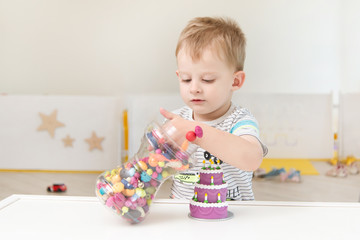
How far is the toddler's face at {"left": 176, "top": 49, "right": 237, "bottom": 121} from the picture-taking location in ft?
2.68

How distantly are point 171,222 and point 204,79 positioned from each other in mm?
279

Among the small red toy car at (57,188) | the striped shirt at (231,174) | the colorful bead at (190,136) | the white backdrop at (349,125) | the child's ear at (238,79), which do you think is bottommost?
the small red toy car at (57,188)

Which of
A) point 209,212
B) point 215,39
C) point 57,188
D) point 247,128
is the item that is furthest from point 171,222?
point 57,188

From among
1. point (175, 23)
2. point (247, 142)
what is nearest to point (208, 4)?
point (175, 23)

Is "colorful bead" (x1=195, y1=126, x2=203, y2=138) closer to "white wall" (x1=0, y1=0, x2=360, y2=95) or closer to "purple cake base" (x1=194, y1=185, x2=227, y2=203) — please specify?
"purple cake base" (x1=194, y1=185, x2=227, y2=203)

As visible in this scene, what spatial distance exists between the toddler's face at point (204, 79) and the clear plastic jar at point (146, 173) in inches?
7.8

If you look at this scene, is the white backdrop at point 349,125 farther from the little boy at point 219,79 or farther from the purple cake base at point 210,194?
the purple cake base at point 210,194

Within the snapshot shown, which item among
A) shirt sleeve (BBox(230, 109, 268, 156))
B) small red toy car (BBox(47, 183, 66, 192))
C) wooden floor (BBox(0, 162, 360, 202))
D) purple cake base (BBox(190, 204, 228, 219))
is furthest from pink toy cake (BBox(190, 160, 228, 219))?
small red toy car (BBox(47, 183, 66, 192))

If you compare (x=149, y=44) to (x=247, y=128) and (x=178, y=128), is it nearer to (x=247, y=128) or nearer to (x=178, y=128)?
(x=247, y=128)

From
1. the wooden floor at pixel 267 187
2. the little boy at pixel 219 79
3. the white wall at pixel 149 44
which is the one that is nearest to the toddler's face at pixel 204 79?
the little boy at pixel 219 79

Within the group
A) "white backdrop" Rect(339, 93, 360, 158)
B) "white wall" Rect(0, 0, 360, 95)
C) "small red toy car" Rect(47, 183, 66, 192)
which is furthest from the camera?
"white wall" Rect(0, 0, 360, 95)

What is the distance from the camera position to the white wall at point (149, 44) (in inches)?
122

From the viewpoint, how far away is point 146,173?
0.63m

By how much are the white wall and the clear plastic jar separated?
98.9 inches
